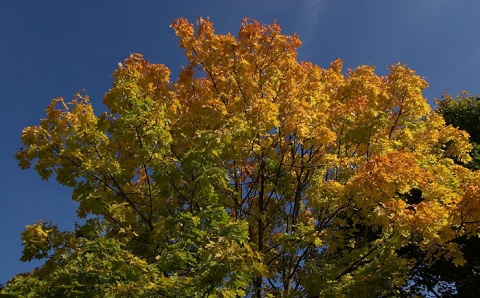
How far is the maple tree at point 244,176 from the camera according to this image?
8.09 metres

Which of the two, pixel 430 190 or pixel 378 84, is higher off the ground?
pixel 378 84

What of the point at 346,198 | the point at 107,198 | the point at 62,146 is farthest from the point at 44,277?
the point at 346,198

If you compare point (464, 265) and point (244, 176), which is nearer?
point (244, 176)

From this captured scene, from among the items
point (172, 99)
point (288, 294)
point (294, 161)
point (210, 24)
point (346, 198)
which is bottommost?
point (288, 294)

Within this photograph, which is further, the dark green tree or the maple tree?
the dark green tree

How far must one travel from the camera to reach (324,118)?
34.1ft

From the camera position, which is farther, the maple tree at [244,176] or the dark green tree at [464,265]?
the dark green tree at [464,265]

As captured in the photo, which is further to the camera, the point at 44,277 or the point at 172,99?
the point at 172,99

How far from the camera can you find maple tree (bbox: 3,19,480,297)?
26.5ft

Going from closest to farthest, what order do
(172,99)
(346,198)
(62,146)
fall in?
1. (346,198)
2. (62,146)
3. (172,99)

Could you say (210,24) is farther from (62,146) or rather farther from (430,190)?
(430,190)

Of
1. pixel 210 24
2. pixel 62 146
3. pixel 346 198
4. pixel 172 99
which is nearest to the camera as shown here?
pixel 346 198

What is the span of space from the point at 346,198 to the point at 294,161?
2.05 m

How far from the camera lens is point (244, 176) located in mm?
12047
